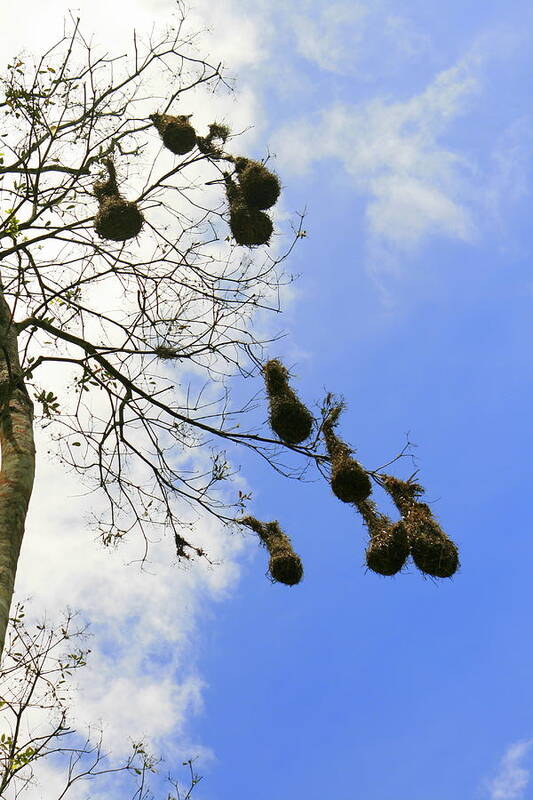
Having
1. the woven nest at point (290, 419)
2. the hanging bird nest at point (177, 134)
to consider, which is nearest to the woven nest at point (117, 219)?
the hanging bird nest at point (177, 134)

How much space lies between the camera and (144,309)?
6777 millimetres

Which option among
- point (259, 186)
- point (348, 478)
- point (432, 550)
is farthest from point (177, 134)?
point (432, 550)

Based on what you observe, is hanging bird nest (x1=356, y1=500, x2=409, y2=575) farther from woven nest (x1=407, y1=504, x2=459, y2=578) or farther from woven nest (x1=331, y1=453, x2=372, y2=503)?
woven nest (x1=331, y1=453, x2=372, y2=503)

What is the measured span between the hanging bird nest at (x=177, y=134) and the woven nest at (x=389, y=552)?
408 centimetres

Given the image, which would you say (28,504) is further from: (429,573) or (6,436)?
(429,573)

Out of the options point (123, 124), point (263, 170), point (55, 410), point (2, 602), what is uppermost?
point (123, 124)

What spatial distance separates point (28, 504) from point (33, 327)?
7.99ft

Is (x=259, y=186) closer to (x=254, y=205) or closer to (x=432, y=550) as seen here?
(x=254, y=205)

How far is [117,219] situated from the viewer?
20.5 ft

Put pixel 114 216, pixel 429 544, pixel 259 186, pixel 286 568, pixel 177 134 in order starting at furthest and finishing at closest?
1. pixel 177 134
2. pixel 259 186
3. pixel 286 568
4. pixel 114 216
5. pixel 429 544

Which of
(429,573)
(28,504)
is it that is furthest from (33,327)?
(429,573)

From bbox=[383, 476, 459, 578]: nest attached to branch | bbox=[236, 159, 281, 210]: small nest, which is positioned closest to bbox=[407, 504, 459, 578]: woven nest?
bbox=[383, 476, 459, 578]: nest attached to branch

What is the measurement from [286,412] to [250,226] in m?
1.70

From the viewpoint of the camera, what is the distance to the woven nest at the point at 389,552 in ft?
18.1
